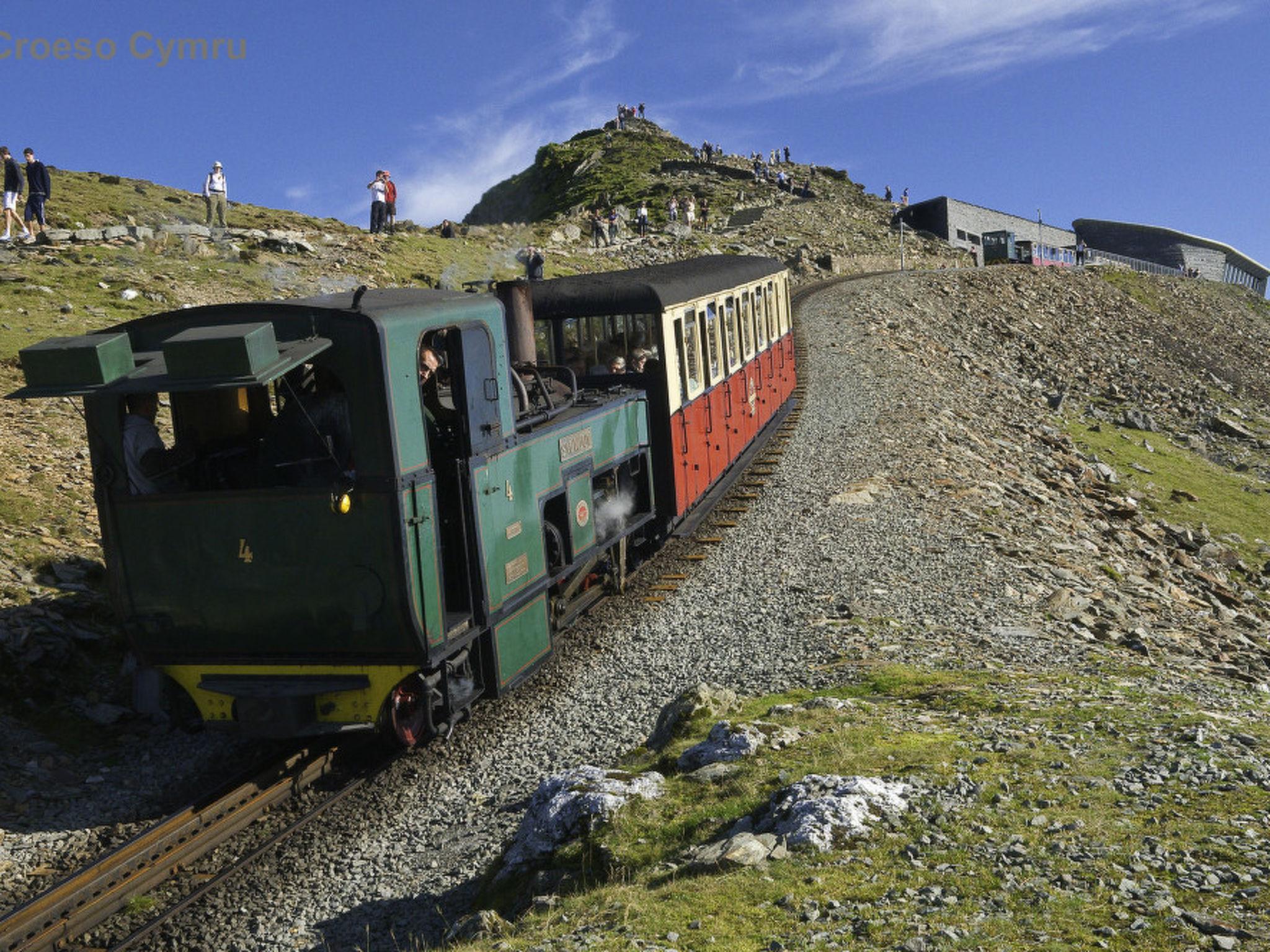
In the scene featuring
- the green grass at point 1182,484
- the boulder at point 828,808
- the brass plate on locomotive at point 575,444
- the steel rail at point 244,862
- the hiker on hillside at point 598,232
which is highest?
the hiker on hillside at point 598,232

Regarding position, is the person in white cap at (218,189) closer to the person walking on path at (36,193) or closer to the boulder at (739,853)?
the person walking on path at (36,193)

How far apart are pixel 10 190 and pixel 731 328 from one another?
18.0m

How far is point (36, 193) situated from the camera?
25469mm

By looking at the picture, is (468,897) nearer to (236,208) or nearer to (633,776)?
(633,776)

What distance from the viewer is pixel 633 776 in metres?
7.26

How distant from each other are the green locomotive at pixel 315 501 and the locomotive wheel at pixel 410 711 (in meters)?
0.02

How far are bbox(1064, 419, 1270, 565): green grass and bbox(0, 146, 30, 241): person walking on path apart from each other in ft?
85.6

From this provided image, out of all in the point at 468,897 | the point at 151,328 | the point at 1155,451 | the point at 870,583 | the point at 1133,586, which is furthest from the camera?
the point at 1155,451

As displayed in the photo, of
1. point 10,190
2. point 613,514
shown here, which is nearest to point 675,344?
point 613,514

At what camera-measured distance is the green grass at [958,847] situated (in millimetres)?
5004

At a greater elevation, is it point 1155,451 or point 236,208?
point 236,208

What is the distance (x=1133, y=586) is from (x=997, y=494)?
3.27 m

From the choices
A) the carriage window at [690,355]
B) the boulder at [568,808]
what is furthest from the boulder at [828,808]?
the carriage window at [690,355]

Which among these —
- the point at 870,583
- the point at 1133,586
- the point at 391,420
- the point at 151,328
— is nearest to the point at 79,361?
the point at 151,328
